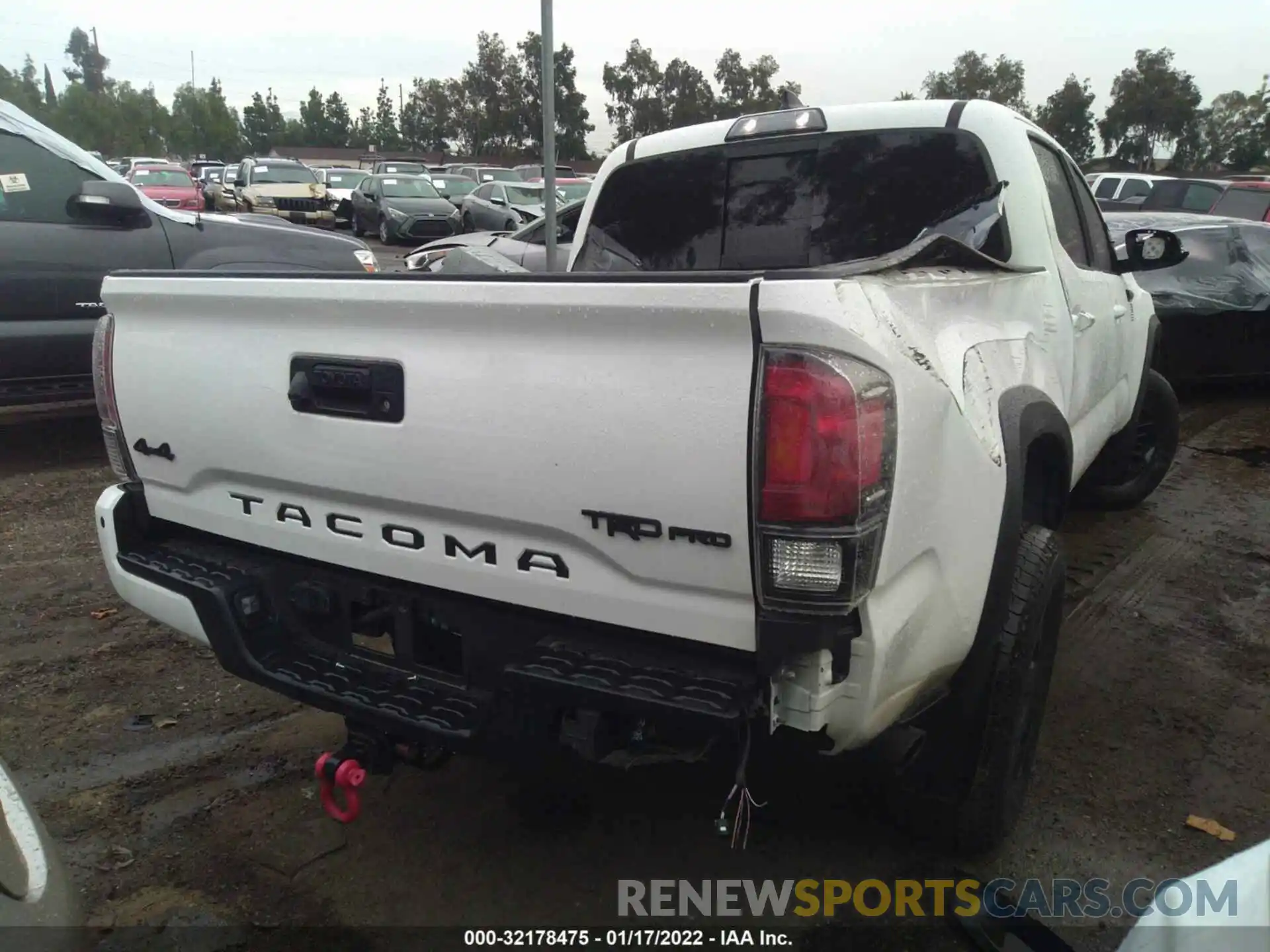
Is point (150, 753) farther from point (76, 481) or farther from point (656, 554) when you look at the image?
point (76, 481)

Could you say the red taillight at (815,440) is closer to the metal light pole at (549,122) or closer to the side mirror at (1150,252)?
the side mirror at (1150,252)

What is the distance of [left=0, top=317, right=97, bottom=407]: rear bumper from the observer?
560 centimetres

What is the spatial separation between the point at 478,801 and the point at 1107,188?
21288 mm

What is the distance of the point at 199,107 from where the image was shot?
81438 millimetres

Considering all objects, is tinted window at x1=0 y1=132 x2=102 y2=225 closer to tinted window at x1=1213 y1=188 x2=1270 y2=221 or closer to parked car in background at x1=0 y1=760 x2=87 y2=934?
parked car in background at x1=0 y1=760 x2=87 y2=934

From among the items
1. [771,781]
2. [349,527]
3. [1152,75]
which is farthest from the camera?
[1152,75]

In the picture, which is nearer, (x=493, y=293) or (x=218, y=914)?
(x=493, y=293)

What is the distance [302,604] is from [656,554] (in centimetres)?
103

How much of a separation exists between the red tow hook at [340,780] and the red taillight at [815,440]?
3.92 feet

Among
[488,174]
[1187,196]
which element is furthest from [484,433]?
[488,174]

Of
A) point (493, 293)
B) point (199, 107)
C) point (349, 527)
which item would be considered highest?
point (199, 107)

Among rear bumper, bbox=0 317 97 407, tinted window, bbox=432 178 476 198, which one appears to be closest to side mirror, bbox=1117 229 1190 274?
rear bumper, bbox=0 317 97 407

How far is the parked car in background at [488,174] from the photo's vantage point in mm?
28906

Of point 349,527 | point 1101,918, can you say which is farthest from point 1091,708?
point 349,527
